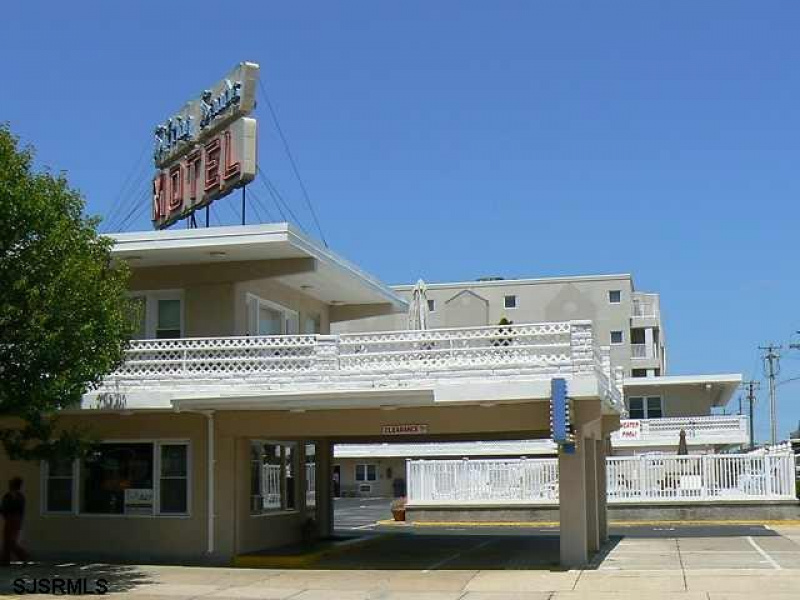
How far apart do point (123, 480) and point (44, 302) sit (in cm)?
648

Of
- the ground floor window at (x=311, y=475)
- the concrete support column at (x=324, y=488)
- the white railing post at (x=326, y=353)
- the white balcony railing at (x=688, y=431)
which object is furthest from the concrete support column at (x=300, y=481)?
the white balcony railing at (x=688, y=431)

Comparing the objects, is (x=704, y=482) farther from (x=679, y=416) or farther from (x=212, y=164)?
(x=679, y=416)

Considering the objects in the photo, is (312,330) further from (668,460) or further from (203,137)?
(668,460)

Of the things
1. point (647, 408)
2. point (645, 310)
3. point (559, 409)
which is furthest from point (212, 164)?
point (645, 310)

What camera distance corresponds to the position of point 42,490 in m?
23.5

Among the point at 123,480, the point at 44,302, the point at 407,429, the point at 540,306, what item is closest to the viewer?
the point at 44,302

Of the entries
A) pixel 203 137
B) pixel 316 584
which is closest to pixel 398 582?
pixel 316 584

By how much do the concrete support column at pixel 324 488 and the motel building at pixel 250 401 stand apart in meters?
1.85

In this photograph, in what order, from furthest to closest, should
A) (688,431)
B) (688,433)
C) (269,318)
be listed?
(688,431)
(688,433)
(269,318)

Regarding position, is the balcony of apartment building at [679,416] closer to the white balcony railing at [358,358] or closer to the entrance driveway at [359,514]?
the entrance driveway at [359,514]

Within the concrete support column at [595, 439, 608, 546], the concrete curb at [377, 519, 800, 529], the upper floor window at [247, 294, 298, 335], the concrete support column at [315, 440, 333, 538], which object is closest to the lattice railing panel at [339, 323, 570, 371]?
the upper floor window at [247, 294, 298, 335]

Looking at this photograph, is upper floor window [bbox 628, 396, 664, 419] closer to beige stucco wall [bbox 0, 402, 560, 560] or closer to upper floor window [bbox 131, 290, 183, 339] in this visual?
beige stucco wall [bbox 0, 402, 560, 560]

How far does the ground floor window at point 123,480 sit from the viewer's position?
898 inches

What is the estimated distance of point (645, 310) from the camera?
73438 mm
